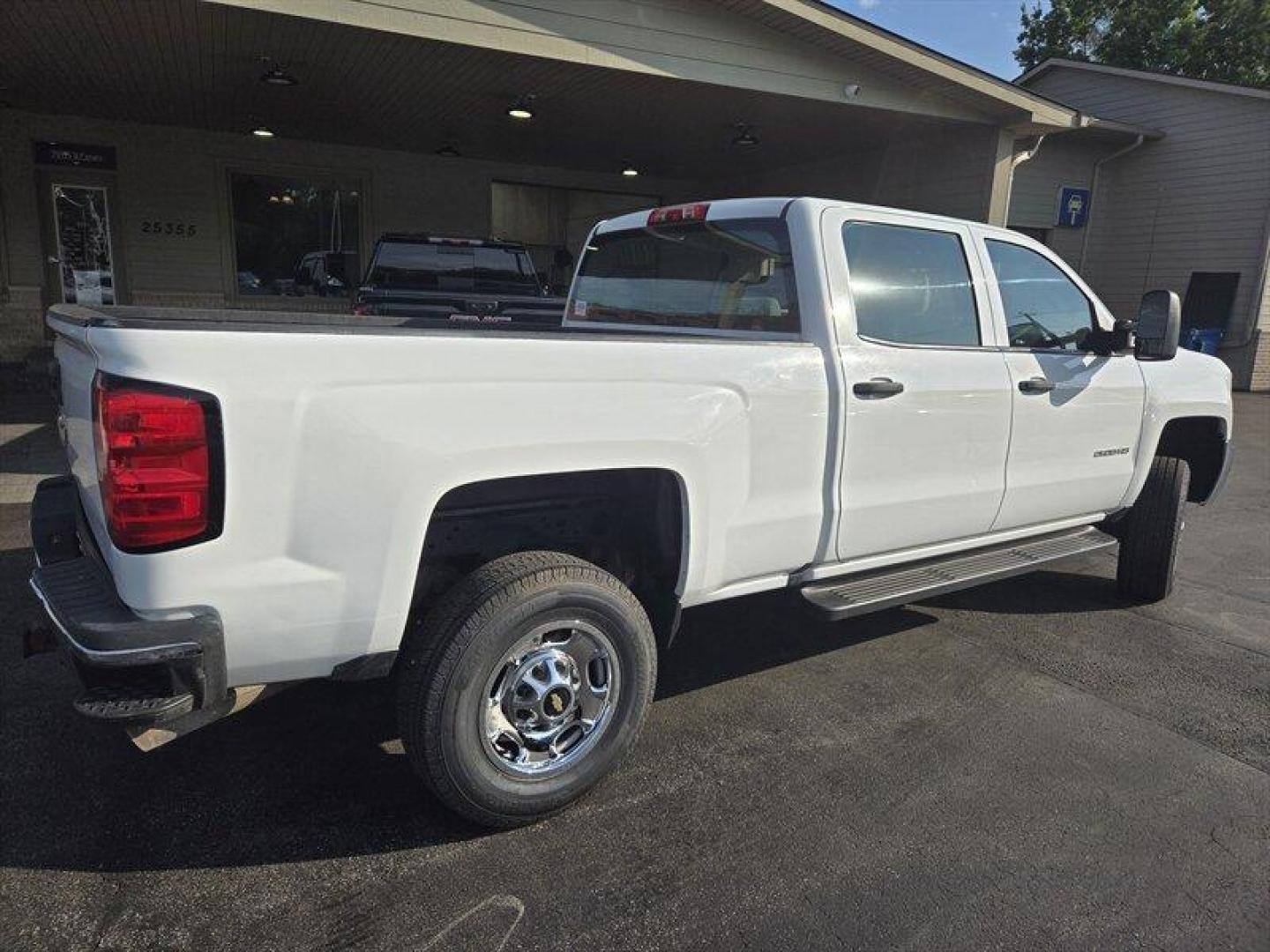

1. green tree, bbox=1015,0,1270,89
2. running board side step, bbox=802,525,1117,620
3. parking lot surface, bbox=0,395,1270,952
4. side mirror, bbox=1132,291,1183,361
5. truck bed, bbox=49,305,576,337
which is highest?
green tree, bbox=1015,0,1270,89

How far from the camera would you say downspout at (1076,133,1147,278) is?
16672 millimetres

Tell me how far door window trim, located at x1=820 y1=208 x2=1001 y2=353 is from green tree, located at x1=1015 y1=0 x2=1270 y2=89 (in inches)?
1077

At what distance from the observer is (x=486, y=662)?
252cm

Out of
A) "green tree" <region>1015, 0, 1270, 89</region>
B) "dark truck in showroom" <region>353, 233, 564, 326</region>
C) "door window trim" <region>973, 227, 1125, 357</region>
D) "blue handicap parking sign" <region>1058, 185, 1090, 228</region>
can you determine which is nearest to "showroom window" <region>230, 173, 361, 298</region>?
"dark truck in showroom" <region>353, 233, 564, 326</region>

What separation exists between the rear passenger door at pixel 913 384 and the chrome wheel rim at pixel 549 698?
1173 millimetres

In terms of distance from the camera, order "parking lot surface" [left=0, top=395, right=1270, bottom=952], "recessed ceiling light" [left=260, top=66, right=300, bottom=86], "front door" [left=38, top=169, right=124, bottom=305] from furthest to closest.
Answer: "front door" [left=38, top=169, right=124, bottom=305] → "recessed ceiling light" [left=260, top=66, right=300, bottom=86] → "parking lot surface" [left=0, top=395, right=1270, bottom=952]

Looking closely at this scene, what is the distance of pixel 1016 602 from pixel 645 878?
3.39 metres

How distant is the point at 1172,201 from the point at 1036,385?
626 inches

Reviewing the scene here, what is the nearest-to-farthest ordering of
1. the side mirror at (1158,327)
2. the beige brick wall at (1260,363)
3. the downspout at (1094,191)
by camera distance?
the side mirror at (1158,327) → the beige brick wall at (1260,363) → the downspout at (1094,191)

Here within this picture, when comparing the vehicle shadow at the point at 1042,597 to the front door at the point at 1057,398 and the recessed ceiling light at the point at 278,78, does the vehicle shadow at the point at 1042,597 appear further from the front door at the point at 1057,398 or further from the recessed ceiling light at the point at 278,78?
the recessed ceiling light at the point at 278,78

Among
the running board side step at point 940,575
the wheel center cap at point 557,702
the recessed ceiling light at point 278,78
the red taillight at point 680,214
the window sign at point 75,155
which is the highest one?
the recessed ceiling light at point 278,78

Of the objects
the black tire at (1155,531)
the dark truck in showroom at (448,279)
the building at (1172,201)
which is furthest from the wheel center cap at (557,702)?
the building at (1172,201)

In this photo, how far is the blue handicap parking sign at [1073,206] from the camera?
1689cm

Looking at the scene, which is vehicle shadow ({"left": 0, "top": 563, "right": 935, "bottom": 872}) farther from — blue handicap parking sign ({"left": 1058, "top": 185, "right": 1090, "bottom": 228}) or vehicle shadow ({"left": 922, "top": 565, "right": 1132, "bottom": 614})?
blue handicap parking sign ({"left": 1058, "top": 185, "right": 1090, "bottom": 228})
